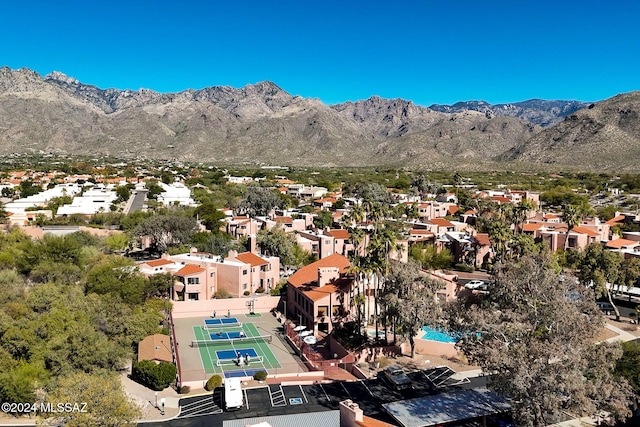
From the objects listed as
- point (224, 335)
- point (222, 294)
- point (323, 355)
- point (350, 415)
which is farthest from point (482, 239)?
point (350, 415)

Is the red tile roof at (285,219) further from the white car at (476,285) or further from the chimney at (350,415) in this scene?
the chimney at (350,415)

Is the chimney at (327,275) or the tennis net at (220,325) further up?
the chimney at (327,275)

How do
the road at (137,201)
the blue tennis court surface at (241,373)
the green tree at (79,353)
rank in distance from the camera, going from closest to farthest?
the green tree at (79,353) < the blue tennis court surface at (241,373) < the road at (137,201)

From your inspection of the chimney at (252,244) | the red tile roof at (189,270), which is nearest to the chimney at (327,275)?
the red tile roof at (189,270)

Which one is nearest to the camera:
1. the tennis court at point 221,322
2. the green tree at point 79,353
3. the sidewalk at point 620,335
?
the green tree at point 79,353

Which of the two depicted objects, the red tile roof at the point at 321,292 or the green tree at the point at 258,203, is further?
the green tree at the point at 258,203

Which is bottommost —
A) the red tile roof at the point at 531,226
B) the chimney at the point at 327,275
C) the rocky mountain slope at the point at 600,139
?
the chimney at the point at 327,275

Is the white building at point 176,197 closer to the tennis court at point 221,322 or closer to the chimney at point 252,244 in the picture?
the chimney at point 252,244

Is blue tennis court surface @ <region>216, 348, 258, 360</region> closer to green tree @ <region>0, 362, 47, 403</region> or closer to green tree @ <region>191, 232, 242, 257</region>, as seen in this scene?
green tree @ <region>0, 362, 47, 403</region>
